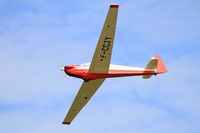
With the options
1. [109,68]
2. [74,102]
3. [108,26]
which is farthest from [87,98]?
[108,26]

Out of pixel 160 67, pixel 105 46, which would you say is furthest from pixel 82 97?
pixel 160 67

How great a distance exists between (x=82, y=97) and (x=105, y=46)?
6.25m

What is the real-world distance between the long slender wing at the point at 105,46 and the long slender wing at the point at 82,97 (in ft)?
5.86

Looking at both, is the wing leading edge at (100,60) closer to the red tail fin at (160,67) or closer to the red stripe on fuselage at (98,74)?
the red stripe on fuselage at (98,74)

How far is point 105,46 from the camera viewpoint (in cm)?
4184

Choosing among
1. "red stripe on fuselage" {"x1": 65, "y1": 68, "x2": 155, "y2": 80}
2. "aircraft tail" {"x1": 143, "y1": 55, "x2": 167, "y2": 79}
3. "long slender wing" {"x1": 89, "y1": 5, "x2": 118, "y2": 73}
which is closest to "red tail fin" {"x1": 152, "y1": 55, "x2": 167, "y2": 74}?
"aircraft tail" {"x1": 143, "y1": 55, "x2": 167, "y2": 79}

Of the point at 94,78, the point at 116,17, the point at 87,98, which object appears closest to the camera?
the point at 116,17

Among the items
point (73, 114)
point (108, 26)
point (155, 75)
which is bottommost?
point (73, 114)

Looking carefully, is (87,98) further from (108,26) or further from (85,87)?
(108,26)

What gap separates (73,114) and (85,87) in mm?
3737

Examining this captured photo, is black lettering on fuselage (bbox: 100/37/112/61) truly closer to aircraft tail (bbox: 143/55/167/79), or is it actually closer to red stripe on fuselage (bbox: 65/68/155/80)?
red stripe on fuselage (bbox: 65/68/155/80)

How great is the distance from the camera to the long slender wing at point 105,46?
40.4 m

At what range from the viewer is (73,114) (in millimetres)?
48125

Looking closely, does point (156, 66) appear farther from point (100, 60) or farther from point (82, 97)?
point (82, 97)
